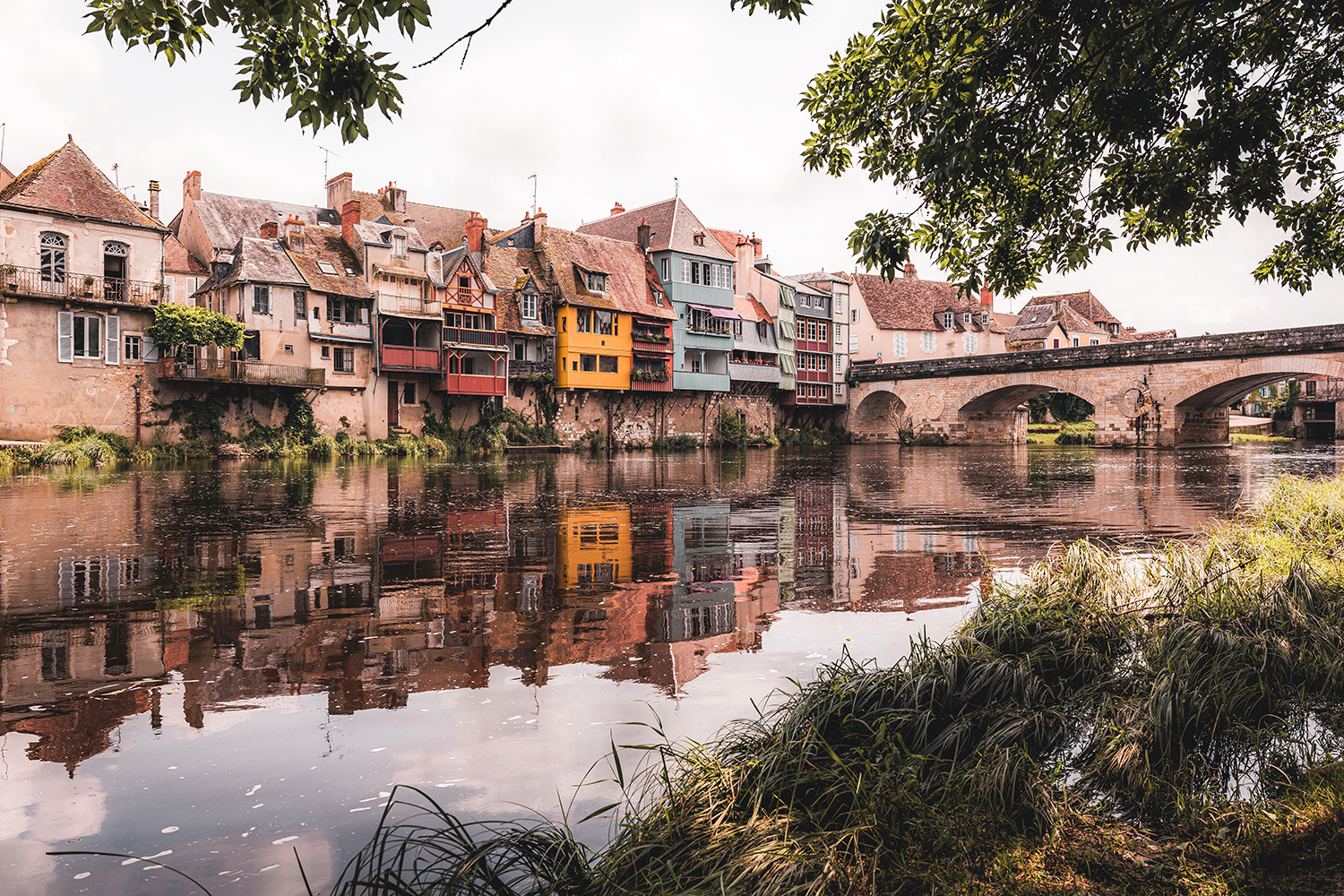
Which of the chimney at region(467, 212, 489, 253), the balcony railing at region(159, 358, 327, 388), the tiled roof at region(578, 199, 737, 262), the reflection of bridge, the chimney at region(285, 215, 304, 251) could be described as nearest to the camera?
the balcony railing at region(159, 358, 327, 388)

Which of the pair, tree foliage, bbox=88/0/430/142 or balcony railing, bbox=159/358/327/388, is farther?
balcony railing, bbox=159/358/327/388

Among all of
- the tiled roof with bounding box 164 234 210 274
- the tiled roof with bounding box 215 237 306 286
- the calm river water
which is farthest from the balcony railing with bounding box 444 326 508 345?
the calm river water

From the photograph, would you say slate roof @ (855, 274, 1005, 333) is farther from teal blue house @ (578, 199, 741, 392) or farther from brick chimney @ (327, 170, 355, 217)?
brick chimney @ (327, 170, 355, 217)

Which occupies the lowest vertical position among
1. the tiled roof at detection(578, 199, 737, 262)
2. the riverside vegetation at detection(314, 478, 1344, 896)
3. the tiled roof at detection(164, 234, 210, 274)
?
the riverside vegetation at detection(314, 478, 1344, 896)

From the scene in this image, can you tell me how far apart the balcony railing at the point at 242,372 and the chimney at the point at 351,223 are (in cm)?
661

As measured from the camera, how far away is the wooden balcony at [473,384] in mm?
40906

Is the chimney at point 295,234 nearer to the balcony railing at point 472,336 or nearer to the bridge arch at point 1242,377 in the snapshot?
the balcony railing at point 472,336

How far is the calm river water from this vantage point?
13.3ft

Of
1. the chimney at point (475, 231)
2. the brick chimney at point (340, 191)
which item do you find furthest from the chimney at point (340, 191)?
the chimney at point (475, 231)

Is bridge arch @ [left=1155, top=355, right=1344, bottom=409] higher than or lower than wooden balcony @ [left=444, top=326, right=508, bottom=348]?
lower

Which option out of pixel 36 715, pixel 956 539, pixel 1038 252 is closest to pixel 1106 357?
pixel 956 539

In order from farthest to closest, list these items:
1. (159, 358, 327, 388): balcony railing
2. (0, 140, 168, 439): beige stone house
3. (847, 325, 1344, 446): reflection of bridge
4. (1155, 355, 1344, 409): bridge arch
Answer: (847, 325, 1344, 446): reflection of bridge < (1155, 355, 1344, 409): bridge arch < (159, 358, 327, 388): balcony railing < (0, 140, 168, 439): beige stone house

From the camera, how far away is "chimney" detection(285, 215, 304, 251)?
3878cm

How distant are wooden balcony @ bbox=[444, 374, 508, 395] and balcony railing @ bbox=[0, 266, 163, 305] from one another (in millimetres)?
12096
